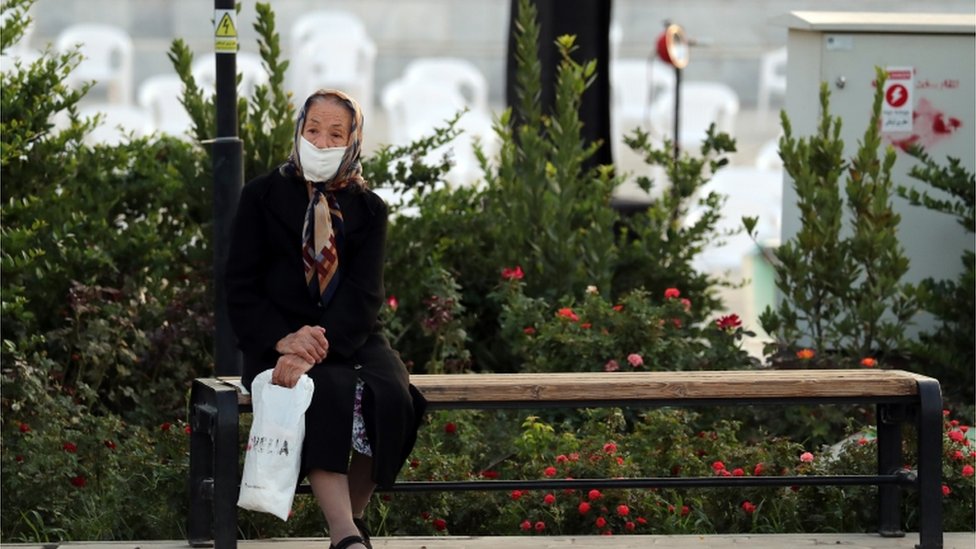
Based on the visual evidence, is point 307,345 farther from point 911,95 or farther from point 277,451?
point 911,95

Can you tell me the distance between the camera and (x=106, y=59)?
1894cm

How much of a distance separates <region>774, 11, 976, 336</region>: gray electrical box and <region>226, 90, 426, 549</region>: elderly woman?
2.65 metres

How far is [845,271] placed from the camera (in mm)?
6523

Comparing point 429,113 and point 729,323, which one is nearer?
point 729,323

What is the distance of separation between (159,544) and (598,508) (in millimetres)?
1320

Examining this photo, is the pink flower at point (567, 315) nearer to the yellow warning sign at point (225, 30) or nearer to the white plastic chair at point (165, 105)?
the yellow warning sign at point (225, 30)

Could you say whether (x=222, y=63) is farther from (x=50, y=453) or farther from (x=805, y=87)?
(x=805, y=87)

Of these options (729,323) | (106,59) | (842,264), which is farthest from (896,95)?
(106,59)

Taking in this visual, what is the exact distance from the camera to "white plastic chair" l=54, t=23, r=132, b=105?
61.2 feet

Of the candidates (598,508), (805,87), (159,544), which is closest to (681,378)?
(598,508)

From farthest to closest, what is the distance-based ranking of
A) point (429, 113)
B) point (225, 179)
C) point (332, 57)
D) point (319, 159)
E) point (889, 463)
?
point (332, 57) → point (429, 113) → point (225, 179) → point (889, 463) → point (319, 159)

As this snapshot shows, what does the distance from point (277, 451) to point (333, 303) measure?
446 millimetres

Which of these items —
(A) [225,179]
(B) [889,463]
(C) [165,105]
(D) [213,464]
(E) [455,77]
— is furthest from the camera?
(E) [455,77]

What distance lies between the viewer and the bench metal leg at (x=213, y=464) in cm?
470
